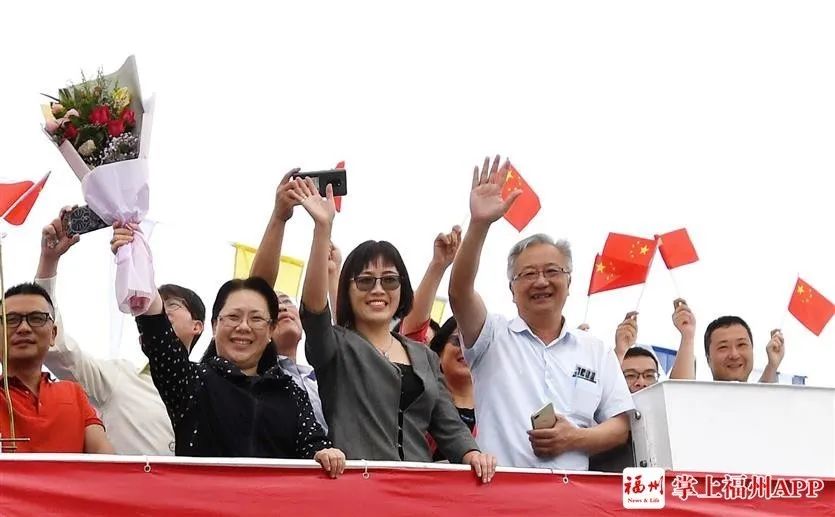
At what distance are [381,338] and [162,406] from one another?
141 centimetres

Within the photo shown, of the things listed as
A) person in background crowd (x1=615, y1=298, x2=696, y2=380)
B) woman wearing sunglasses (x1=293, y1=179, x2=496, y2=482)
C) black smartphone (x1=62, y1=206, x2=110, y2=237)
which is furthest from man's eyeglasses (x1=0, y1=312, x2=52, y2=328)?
person in background crowd (x1=615, y1=298, x2=696, y2=380)

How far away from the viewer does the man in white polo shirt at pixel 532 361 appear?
4.82m

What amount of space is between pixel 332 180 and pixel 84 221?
971 millimetres

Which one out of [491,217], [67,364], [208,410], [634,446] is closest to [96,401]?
[67,364]

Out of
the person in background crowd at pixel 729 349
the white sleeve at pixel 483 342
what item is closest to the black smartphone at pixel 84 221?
the white sleeve at pixel 483 342

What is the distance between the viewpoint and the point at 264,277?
481 centimetres

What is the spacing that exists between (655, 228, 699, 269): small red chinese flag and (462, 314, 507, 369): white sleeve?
3.38 meters

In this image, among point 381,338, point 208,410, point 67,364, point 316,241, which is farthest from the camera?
point 67,364

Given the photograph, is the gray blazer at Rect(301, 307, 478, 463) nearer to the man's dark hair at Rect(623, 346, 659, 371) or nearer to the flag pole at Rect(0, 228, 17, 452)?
the flag pole at Rect(0, 228, 17, 452)

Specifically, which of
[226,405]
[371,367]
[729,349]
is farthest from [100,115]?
A: [729,349]

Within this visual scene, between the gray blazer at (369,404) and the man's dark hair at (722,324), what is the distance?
7.91ft

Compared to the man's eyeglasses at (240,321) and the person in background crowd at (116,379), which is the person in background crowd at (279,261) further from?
the person in background crowd at (116,379)

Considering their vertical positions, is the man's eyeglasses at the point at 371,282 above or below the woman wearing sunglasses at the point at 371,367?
above

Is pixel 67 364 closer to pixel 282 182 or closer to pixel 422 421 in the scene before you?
pixel 282 182
